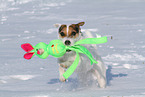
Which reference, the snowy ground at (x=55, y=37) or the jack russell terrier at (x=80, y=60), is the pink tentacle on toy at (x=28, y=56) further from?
the snowy ground at (x=55, y=37)

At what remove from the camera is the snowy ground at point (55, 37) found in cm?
570

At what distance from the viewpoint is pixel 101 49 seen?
29.7 ft

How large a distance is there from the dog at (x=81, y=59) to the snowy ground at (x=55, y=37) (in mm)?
183

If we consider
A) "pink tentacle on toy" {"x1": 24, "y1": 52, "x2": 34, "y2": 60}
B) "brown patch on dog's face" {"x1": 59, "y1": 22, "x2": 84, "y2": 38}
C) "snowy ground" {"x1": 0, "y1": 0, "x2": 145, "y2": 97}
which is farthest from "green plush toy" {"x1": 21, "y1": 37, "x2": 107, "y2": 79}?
"snowy ground" {"x1": 0, "y1": 0, "x2": 145, "y2": 97}

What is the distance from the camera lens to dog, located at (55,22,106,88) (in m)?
5.29

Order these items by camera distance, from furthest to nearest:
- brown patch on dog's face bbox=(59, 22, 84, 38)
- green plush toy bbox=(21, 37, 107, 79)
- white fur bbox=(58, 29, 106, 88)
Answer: white fur bbox=(58, 29, 106, 88) < brown patch on dog's face bbox=(59, 22, 84, 38) < green plush toy bbox=(21, 37, 107, 79)

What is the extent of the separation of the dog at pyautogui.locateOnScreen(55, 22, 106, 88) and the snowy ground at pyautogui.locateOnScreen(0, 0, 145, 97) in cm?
18

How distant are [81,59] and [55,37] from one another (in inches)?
211

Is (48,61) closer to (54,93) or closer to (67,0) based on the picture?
(54,93)

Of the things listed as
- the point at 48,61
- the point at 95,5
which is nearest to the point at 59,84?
the point at 48,61

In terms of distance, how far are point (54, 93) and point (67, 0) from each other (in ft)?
46.1

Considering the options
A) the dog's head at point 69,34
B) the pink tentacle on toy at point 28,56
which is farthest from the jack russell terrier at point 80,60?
the pink tentacle on toy at point 28,56

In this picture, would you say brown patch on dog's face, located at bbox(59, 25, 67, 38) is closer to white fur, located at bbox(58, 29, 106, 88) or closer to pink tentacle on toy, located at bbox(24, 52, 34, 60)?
white fur, located at bbox(58, 29, 106, 88)

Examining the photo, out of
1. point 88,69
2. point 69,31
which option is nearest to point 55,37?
point 88,69
